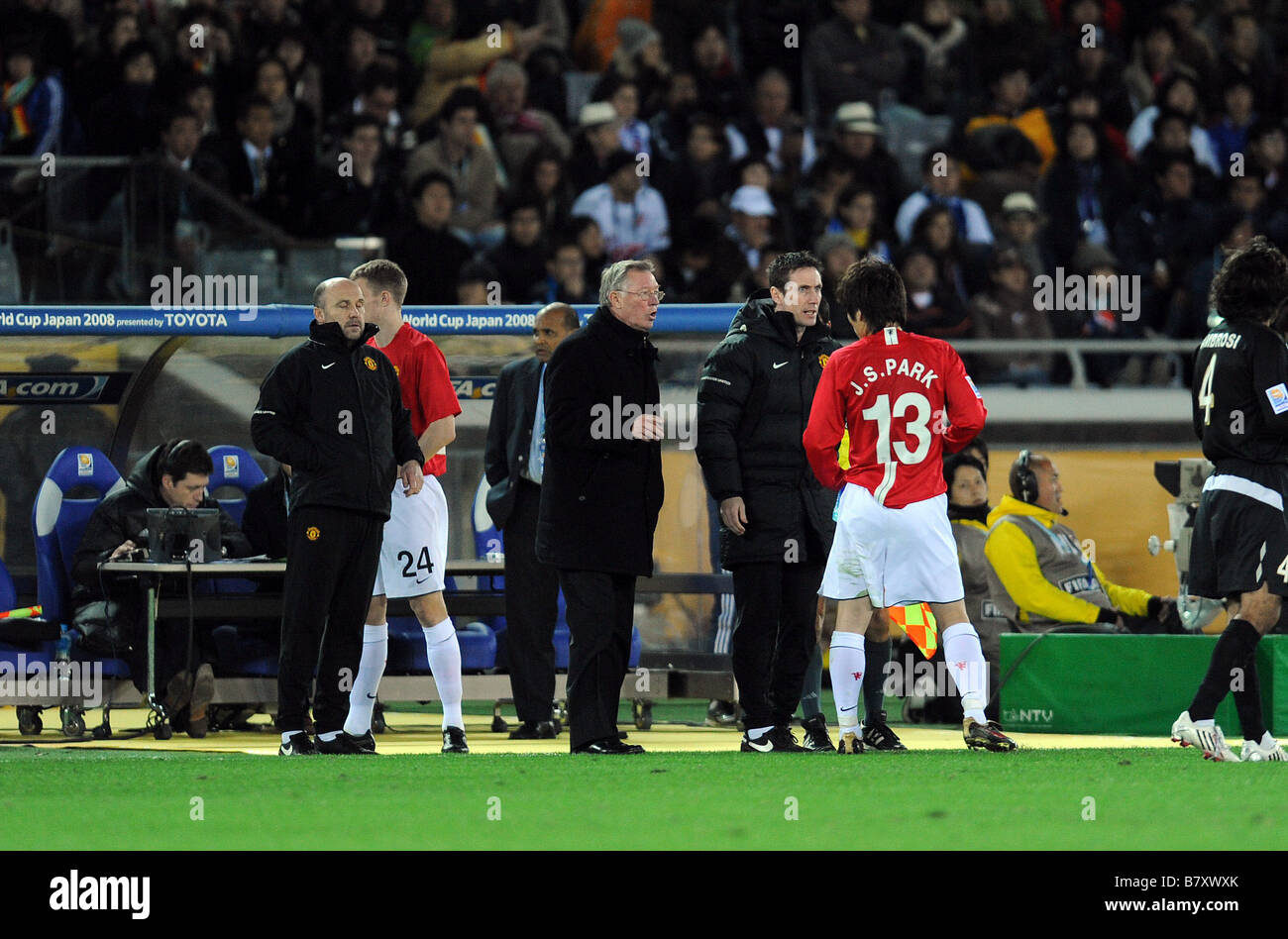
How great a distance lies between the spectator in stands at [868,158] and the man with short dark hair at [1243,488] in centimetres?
942

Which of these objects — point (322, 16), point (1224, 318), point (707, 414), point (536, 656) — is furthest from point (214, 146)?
point (1224, 318)

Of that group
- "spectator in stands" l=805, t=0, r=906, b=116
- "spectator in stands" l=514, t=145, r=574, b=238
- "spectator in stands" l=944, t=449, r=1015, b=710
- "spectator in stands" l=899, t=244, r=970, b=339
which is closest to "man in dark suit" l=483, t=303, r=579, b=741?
"spectator in stands" l=944, t=449, r=1015, b=710

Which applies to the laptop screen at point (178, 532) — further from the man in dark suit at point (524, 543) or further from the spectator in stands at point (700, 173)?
the spectator in stands at point (700, 173)

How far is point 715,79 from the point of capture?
18.2 meters

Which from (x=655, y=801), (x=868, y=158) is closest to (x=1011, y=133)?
(x=868, y=158)

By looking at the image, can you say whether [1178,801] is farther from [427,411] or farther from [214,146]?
[214,146]

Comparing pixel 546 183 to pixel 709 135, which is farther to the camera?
pixel 709 135

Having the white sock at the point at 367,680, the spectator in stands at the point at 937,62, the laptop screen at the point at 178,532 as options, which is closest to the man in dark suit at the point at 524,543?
the white sock at the point at 367,680

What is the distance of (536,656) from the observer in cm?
1033

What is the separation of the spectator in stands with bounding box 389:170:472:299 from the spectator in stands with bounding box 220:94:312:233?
0.83 meters

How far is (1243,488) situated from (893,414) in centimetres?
136

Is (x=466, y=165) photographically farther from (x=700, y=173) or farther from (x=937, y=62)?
(x=937, y=62)
